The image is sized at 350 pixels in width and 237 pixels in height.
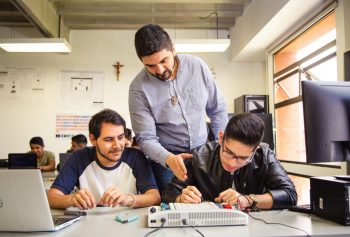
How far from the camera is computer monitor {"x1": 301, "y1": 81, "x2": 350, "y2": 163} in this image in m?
1.08

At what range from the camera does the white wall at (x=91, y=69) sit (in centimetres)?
481

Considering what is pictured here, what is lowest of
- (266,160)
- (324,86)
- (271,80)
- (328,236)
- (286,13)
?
(328,236)

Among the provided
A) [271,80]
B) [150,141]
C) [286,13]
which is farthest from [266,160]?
[271,80]

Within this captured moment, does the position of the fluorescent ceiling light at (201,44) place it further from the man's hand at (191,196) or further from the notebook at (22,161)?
the man's hand at (191,196)

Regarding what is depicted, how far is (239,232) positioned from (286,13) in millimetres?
2796

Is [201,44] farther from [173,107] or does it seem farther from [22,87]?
[22,87]

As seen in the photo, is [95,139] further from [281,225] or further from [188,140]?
[281,225]

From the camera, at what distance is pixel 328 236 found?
3.07 feet

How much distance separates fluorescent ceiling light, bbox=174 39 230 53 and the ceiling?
484 millimetres

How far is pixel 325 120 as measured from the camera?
109 centimetres

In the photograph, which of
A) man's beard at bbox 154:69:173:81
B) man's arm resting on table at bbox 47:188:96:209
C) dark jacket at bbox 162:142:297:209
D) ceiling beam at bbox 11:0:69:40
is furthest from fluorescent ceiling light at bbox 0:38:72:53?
dark jacket at bbox 162:142:297:209

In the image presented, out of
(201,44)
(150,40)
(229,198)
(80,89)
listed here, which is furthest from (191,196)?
(80,89)

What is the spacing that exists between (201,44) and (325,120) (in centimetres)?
303

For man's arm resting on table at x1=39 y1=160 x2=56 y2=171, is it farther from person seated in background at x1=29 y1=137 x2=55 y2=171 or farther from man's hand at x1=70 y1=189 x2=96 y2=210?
man's hand at x1=70 y1=189 x2=96 y2=210
